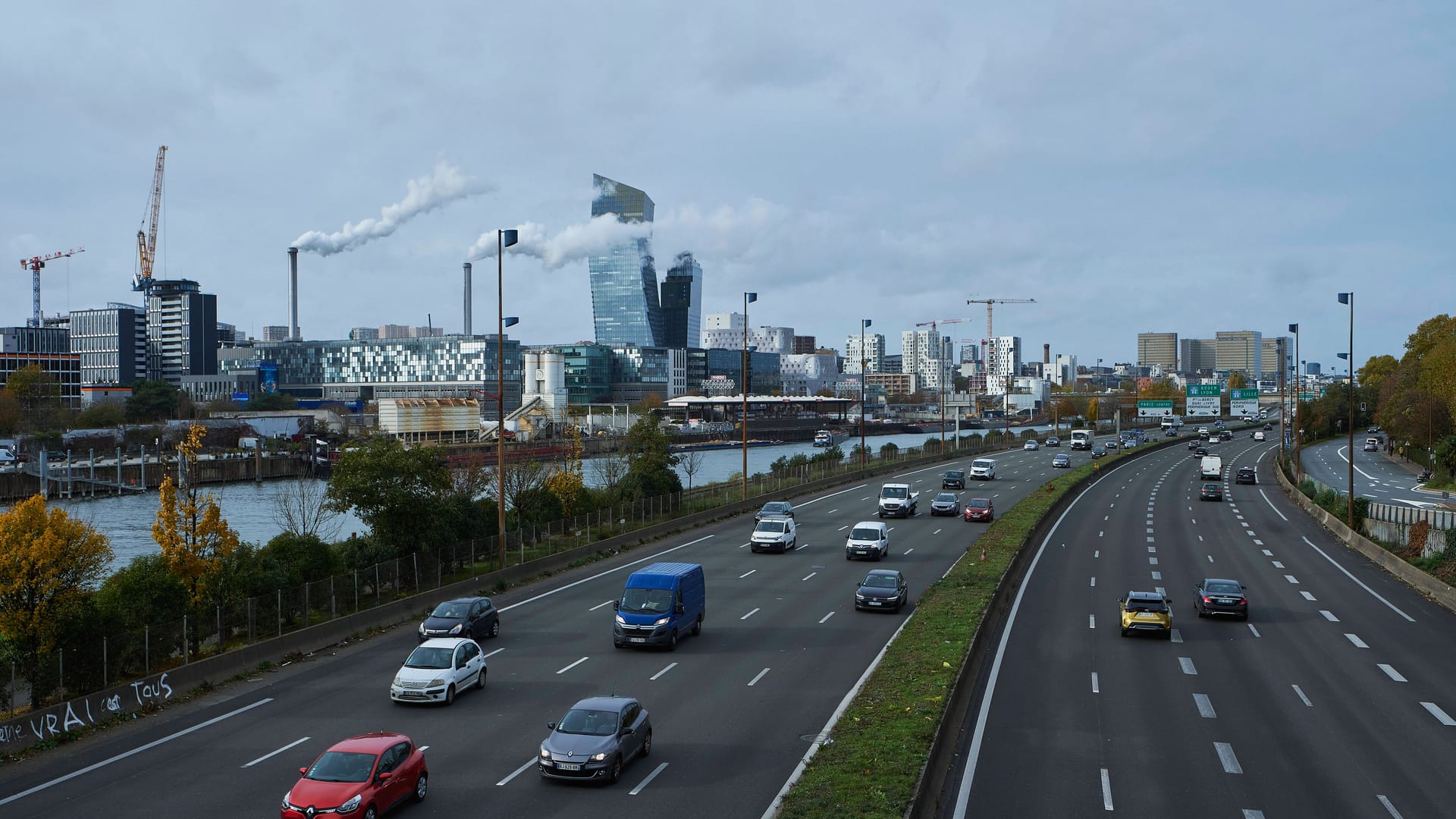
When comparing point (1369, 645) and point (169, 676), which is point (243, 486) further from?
point (1369, 645)

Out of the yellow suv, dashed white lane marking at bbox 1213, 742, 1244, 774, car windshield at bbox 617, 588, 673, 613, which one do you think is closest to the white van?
the yellow suv

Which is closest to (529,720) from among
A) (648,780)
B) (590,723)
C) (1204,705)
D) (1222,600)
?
(590,723)

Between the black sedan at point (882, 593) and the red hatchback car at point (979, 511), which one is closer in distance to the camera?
the black sedan at point (882, 593)

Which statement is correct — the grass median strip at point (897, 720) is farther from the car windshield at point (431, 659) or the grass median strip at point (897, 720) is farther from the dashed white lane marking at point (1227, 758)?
the car windshield at point (431, 659)

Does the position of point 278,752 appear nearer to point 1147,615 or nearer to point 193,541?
point 193,541

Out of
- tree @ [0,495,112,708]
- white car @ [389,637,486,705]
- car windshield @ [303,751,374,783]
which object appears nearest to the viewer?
car windshield @ [303,751,374,783]

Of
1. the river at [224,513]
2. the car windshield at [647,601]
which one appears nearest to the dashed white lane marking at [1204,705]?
the car windshield at [647,601]

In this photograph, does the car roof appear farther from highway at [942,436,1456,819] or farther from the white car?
highway at [942,436,1456,819]
